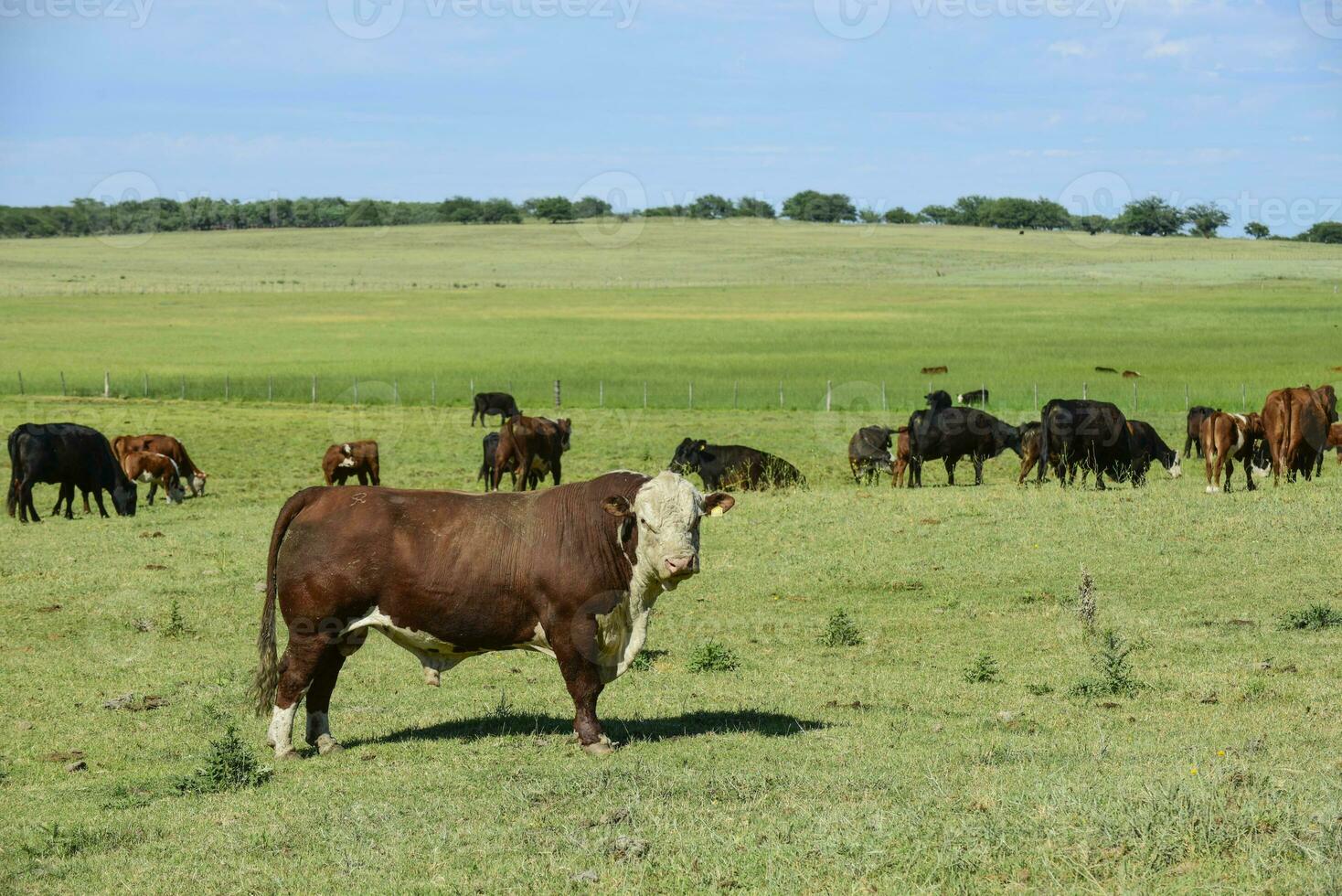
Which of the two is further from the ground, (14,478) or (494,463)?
(14,478)

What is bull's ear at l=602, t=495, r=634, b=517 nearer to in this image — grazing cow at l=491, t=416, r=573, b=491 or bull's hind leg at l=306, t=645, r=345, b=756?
bull's hind leg at l=306, t=645, r=345, b=756

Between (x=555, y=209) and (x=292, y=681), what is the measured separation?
176 m

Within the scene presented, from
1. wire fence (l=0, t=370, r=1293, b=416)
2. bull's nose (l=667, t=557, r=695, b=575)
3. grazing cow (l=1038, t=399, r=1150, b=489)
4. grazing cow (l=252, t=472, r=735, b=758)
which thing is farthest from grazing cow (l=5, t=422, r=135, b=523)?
wire fence (l=0, t=370, r=1293, b=416)

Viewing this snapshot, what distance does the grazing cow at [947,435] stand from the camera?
96.1 ft

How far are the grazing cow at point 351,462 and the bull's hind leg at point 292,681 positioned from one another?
19655 millimetres

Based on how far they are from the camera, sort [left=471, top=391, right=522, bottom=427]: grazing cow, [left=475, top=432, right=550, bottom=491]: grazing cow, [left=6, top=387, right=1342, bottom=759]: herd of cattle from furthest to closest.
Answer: [left=471, top=391, right=522, bottom=427]: grazing cow < [left=475, top=432, right=550, bottom=491]: grazing cow < [left=6, top=387, right=1342, bottom=759]: herd of cattle

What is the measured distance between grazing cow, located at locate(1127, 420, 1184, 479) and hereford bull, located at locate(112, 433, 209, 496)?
19.3 m

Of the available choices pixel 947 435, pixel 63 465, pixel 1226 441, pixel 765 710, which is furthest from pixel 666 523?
pixel 947 435

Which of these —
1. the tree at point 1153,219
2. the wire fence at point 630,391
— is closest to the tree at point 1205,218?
the tree at point 1153,219

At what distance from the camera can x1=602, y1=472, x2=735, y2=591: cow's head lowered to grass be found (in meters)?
9.26

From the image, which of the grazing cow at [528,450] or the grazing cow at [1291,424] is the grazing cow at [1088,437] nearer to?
the grazing cow at [1291,424]

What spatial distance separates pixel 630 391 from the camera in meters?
53.5

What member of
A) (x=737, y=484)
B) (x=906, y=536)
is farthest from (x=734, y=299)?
(x=906, y=536)

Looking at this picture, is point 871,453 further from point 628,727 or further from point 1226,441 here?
point 628,727
